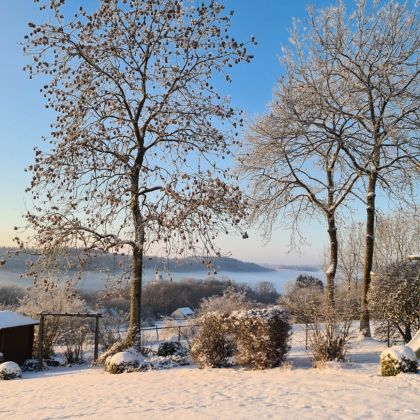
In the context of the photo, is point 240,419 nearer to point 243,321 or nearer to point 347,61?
point 243,321

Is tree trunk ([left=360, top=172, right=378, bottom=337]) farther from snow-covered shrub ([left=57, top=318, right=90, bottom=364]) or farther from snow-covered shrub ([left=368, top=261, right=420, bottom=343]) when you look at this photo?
snow-covered shrub ([left=57, top=318, right=90, bottom=364])

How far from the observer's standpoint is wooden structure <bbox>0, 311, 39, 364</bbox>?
72.8 ft

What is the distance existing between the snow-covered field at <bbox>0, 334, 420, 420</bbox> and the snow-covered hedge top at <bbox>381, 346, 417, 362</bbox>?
16.8 inches

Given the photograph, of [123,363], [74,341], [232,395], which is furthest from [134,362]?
[74,341]

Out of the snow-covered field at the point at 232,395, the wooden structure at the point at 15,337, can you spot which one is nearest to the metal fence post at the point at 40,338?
the wooden structure at the point at 15,337

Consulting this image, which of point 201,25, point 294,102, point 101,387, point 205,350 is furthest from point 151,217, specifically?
point 294,102

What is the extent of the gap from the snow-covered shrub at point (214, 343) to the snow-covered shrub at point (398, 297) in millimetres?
4694

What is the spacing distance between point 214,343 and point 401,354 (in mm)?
5108

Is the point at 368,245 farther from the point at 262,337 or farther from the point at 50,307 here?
the point at 50,307

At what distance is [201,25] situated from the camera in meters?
15.6

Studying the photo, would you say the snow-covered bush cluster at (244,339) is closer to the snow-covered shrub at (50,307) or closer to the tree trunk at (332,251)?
the tree trunk at (332,251)

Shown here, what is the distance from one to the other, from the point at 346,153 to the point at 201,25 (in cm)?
796

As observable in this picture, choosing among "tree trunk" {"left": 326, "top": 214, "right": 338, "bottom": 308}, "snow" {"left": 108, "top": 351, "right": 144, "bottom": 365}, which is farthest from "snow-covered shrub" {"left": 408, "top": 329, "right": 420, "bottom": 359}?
A: "snow" {"left": 108, "top": 351, "right": 144, "bottom": 365}

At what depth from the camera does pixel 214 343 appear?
43.3ft
